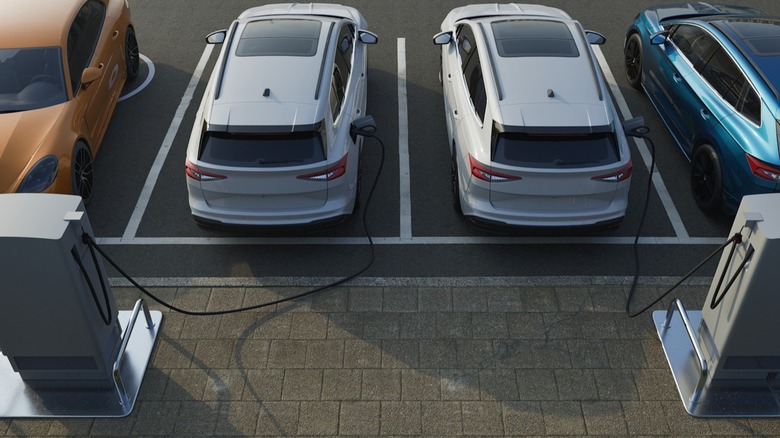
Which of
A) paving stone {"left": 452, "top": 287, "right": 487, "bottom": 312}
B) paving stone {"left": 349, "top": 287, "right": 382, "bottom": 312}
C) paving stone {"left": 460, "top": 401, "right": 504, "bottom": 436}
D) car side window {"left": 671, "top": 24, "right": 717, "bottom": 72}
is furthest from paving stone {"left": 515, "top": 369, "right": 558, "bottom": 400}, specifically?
car side window {"left": 671, "top": 24, "right": 717, "bottom": 72}

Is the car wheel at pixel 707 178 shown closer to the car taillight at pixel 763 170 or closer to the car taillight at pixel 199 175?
the car taillight at pixel 763 170

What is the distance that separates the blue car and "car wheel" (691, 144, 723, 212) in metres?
0.01

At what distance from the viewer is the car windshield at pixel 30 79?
8.56 m

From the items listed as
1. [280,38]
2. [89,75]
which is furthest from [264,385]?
[89,75]

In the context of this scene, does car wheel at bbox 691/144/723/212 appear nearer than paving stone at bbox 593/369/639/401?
No

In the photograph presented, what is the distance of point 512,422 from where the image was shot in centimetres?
625

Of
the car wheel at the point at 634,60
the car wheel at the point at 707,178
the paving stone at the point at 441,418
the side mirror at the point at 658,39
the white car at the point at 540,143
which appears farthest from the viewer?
the car wheel at the point at 634,60

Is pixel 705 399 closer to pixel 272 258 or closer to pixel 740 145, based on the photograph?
pixel 740 145

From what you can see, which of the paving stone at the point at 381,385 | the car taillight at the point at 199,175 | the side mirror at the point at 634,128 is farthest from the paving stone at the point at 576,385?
the car taillight at the point at 199,175

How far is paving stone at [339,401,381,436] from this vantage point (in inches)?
244

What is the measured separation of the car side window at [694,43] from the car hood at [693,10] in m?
0.71

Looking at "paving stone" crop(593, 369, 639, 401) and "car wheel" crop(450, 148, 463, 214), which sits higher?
"car wheel" crop(450, 148, 463, 214)

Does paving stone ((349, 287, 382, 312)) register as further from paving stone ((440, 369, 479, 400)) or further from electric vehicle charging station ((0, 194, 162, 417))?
electric vehicle charging station ((0, 194, 162, 417))

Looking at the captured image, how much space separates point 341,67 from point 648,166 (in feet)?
12.9
